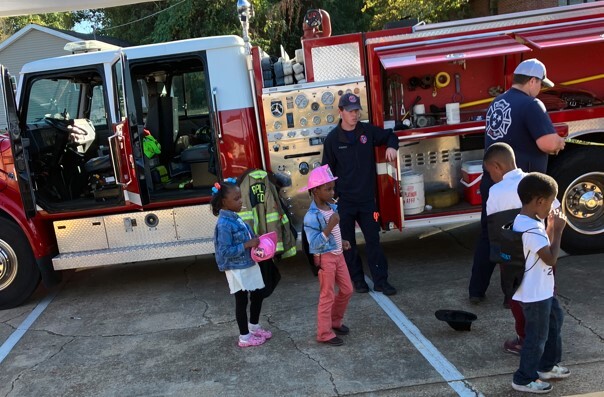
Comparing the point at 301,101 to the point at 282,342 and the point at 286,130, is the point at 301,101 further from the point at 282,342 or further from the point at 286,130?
the point at 282,342

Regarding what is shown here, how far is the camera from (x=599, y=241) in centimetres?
557

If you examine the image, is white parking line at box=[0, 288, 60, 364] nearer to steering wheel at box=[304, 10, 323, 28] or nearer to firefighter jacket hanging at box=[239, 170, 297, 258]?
firefighter jacket hanging at box=[239, 170, 297, 258]

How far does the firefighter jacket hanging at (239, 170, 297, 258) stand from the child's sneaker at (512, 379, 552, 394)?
2.37 meters

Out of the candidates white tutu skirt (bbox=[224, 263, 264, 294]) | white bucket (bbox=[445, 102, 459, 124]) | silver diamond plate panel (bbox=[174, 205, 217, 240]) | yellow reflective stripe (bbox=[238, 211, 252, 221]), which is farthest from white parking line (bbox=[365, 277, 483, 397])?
white bucket (bbox=[445, 102, 459, 124])

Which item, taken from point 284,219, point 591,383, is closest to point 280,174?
point 284,219

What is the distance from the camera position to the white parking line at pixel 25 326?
4688 millimetres

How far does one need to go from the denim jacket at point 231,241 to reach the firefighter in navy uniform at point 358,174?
1.27 meters

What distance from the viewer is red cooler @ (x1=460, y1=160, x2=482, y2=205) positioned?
5523 millimetres

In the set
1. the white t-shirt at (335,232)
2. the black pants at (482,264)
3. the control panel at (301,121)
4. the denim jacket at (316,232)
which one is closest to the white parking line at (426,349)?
the black pants at (482,264)

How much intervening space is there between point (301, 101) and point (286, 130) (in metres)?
0.31

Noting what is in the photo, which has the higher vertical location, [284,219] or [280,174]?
[280,174]

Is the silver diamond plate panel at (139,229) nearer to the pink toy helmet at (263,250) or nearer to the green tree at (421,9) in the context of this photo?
the pink toy helmet at (263,250)

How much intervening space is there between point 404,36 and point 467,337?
9.49 ft

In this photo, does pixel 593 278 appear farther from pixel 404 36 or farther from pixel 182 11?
pixel 182 11
